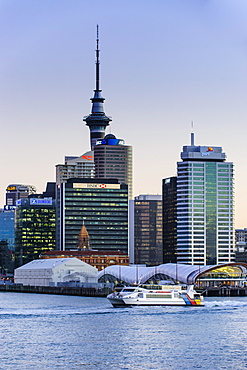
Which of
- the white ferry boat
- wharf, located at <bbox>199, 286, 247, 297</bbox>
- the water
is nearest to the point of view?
the water

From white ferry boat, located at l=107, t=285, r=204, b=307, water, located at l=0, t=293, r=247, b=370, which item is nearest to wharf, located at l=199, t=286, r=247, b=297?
white ferry boat, located at l=107, t=285, r=204, b=307

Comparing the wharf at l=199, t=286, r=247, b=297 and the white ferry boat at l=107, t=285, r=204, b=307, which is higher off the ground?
the white ferry boat at l=107, t=285, r=204, b=307

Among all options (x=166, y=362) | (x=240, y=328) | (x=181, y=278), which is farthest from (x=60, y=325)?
(x=181, y=278)

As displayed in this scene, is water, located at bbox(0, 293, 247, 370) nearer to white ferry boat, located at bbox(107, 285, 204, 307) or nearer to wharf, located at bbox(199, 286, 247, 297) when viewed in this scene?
white ferry boat, located at bbox(107, 285, 204, 307)

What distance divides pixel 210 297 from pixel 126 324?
75.3 meters

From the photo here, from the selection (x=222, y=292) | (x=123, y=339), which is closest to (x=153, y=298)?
(x=123, y=339)

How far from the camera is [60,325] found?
329ft

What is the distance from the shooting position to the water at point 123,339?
73.1 metres

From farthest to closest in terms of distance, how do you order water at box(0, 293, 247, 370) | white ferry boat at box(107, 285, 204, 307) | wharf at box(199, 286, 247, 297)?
wharf at box(199, 286, 247, 297) → white ferry boat at box(107, 285, 204, 307) → water at box(0, 293, 247, 370)

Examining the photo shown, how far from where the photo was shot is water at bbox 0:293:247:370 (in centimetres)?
7306

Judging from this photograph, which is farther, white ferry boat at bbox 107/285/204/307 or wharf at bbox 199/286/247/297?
wharf at bbox 199/286/247/297

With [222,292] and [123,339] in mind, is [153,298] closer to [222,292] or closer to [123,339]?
[123,339]

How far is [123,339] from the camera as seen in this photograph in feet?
287

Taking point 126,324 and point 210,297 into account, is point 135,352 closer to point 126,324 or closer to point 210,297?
point 126,324
